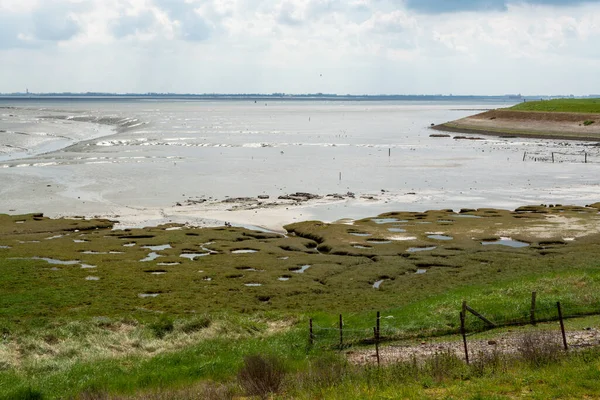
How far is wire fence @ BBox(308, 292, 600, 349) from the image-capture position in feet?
77.1

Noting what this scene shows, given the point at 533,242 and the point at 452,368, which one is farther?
the point at 533,242

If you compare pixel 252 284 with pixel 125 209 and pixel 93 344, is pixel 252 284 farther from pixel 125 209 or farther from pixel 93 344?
pixel 125 209

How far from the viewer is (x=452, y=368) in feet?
62.3

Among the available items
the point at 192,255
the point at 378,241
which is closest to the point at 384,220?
the point at 378,241

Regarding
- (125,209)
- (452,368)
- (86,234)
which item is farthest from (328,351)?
(125,209)

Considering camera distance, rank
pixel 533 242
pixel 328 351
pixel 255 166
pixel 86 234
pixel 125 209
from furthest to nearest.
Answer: pixel 255 166, pixel 125 209, pixel 86 234, pixel 533 242, pixel 328 351

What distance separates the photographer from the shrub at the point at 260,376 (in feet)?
59.3

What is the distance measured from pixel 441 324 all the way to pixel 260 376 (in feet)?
28.9

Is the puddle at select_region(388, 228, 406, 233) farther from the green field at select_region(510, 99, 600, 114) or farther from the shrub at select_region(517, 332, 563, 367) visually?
the green field at select_region(510, 99, 600, 114)

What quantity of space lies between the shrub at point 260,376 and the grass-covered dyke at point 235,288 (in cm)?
41

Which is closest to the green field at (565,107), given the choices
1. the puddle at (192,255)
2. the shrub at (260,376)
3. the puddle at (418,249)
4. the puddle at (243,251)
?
the puddle at (418,249)

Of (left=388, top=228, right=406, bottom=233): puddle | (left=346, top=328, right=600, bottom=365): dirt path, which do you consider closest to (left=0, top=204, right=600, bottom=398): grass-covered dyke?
(left=388, top=228, right=406, bottom=233): puddle

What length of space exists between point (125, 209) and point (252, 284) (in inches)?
1003

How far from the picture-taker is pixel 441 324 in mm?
24641
